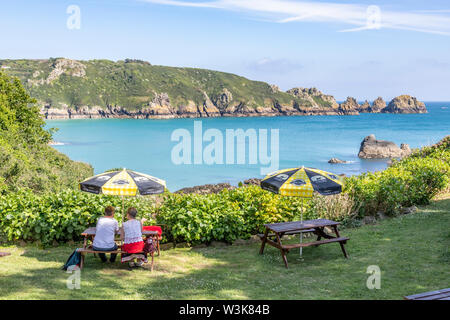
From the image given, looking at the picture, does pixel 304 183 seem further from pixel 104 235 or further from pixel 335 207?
pixel 104 235

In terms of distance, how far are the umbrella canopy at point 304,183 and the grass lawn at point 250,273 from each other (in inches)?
56.9

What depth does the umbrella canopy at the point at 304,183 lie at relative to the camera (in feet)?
26.3

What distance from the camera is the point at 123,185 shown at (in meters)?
8.02

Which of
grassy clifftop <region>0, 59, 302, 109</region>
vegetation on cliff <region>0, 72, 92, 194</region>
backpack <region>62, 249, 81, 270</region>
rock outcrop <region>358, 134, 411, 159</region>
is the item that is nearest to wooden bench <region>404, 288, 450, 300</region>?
backpack <region>62, 249, 81, 270</region>

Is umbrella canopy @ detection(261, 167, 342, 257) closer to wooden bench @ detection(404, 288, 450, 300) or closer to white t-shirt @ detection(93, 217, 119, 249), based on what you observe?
white t-shirt @ detection(93, 217, 119, 249)

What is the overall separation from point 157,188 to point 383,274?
450cm

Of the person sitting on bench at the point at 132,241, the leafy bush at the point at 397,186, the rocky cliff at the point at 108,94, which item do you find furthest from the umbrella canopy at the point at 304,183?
the rocky cliff at the point at 108,94

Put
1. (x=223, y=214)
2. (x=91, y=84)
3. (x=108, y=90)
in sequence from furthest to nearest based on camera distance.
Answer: (x=91, y=84) < (x=108, y=90) < (x=223, y=214)

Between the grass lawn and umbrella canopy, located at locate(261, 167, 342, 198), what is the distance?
144cm

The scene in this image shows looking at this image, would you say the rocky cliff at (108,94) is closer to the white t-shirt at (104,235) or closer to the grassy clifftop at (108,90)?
the grassy clifftop at (108,90)

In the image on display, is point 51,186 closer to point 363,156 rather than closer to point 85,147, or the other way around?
point 363,156

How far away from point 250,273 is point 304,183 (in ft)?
6.60

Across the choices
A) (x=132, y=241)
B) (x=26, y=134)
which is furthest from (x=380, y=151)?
(x=132, y=241)
